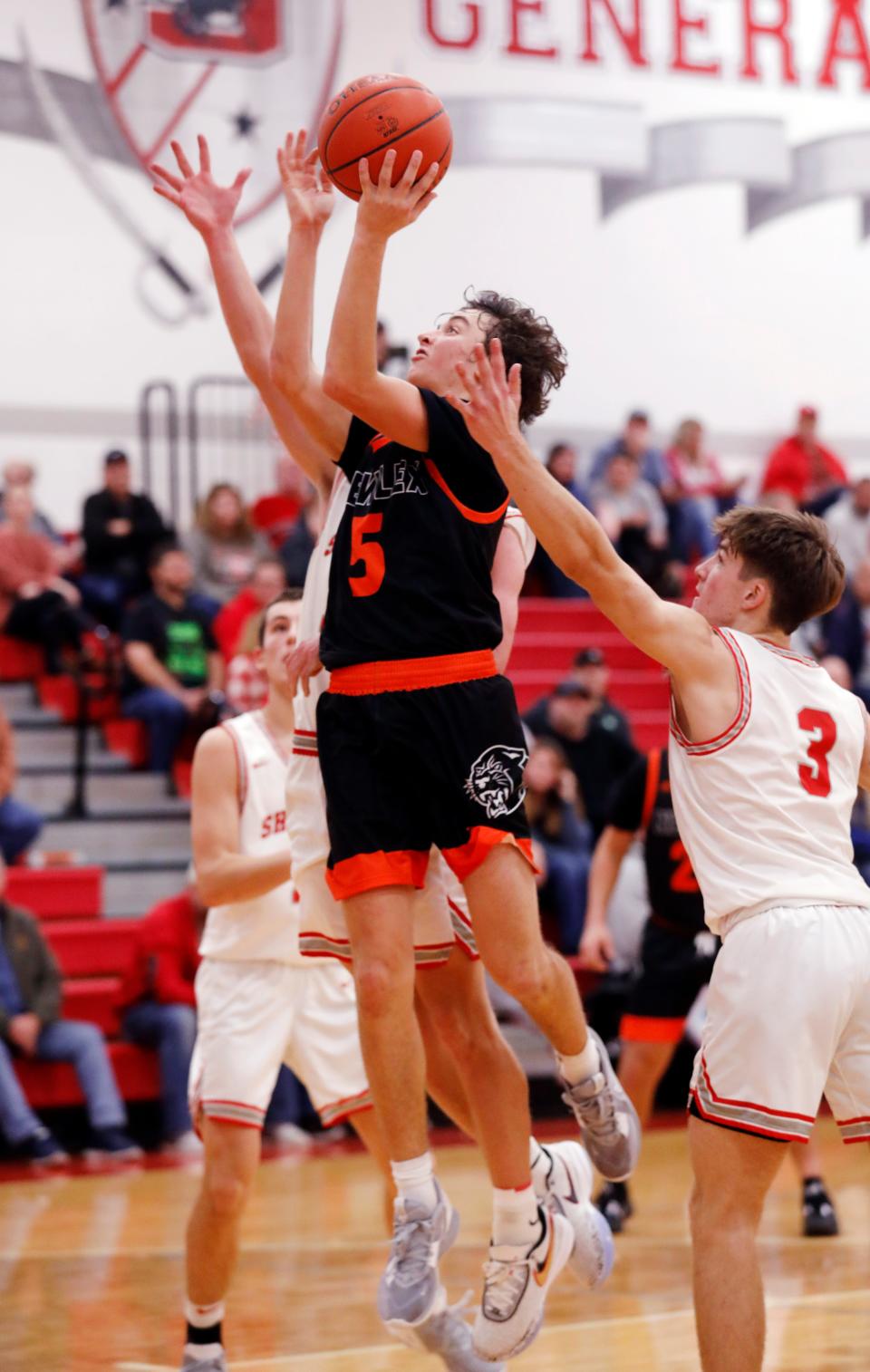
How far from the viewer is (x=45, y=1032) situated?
9.53 meters

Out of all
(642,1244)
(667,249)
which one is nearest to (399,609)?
(642,1244)

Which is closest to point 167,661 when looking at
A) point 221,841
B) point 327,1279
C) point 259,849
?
point 327,1279

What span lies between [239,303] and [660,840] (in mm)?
3318

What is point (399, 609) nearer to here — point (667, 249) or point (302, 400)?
point (302, 400)

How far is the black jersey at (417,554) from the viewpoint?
449 centimetres

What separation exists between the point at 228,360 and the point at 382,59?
115 inches

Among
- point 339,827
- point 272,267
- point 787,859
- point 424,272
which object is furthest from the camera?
point 424,272

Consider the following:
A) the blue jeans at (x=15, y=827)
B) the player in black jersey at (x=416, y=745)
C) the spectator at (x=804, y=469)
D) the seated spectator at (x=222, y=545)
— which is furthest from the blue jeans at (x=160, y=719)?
the player in black jersey at (x=416, y=745)

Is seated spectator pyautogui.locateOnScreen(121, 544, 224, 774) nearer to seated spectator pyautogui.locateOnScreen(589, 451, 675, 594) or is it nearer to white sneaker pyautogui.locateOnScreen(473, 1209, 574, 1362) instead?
seated spectator pyautogui.locateOnScreen(589, 451, 675, 594)

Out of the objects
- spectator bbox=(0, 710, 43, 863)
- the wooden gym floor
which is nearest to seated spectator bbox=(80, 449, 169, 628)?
spectator bbox=(0, 710, 43, 863)

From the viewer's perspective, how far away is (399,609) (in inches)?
177

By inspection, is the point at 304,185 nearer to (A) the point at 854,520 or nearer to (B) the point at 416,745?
(B) the point at 416,745

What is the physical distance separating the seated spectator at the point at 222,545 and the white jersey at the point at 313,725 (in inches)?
350

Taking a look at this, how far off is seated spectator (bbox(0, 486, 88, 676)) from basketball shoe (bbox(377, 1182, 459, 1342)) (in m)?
8.02
